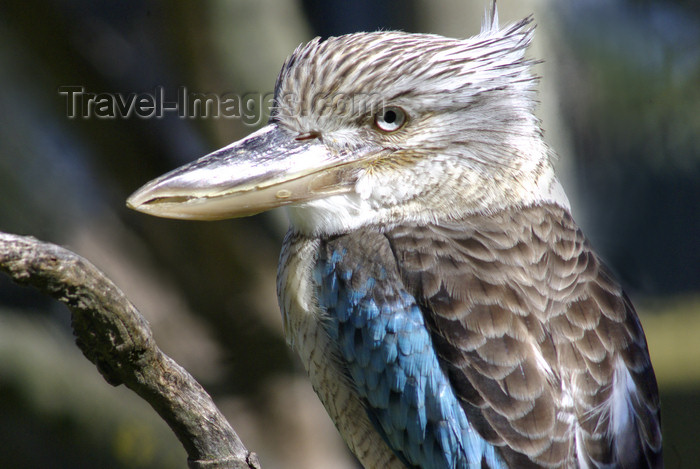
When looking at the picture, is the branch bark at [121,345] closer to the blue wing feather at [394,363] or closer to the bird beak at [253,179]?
the blue wing feather at [394,363]

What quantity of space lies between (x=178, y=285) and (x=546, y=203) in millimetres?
2657

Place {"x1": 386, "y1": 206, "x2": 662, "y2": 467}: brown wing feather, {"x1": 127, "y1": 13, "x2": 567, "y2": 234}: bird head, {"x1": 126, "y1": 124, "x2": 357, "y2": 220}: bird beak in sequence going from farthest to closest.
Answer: {"x1": 127, "y1": 13, "x2": 567, "y2": 234}: bird head, {"x1": 126, "y1": 124, "x2": 357, "y2": 220}: bird beak, {"x1": 386, "y1": 206, "x2": 662, "y2": 467}: brown wing feather

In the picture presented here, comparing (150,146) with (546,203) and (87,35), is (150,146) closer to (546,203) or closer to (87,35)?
(87,35)

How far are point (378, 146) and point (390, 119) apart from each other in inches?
3.9

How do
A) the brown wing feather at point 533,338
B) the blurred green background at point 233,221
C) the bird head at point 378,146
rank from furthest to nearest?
the blurred green background at point 233,221 < the bird head at point 378,146 < the brown wing feather at point 533,338

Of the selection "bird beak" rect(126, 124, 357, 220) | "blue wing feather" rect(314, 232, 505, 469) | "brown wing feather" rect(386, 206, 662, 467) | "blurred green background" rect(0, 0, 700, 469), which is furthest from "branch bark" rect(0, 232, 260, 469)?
"blurred green background" rect(0, 0, 700, 469)

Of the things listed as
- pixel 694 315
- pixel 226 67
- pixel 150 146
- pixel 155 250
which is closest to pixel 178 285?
pixel 155 250

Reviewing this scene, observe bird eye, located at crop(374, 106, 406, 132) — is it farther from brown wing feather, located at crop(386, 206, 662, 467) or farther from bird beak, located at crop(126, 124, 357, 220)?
brown wing feather, located at crop(386, 206, 662, 467)

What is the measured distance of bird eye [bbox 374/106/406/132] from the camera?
2.29 meters

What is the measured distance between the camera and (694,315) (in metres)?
5.11

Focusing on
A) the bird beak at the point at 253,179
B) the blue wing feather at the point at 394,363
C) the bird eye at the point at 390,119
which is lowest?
the blue wing feather at the point at 394,363

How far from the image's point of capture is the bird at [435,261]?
1980 mm

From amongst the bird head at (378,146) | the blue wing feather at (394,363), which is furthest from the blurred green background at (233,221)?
the blue wing feather at (394,363)

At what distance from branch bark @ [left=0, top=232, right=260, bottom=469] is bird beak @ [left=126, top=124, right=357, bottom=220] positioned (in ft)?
1.69
